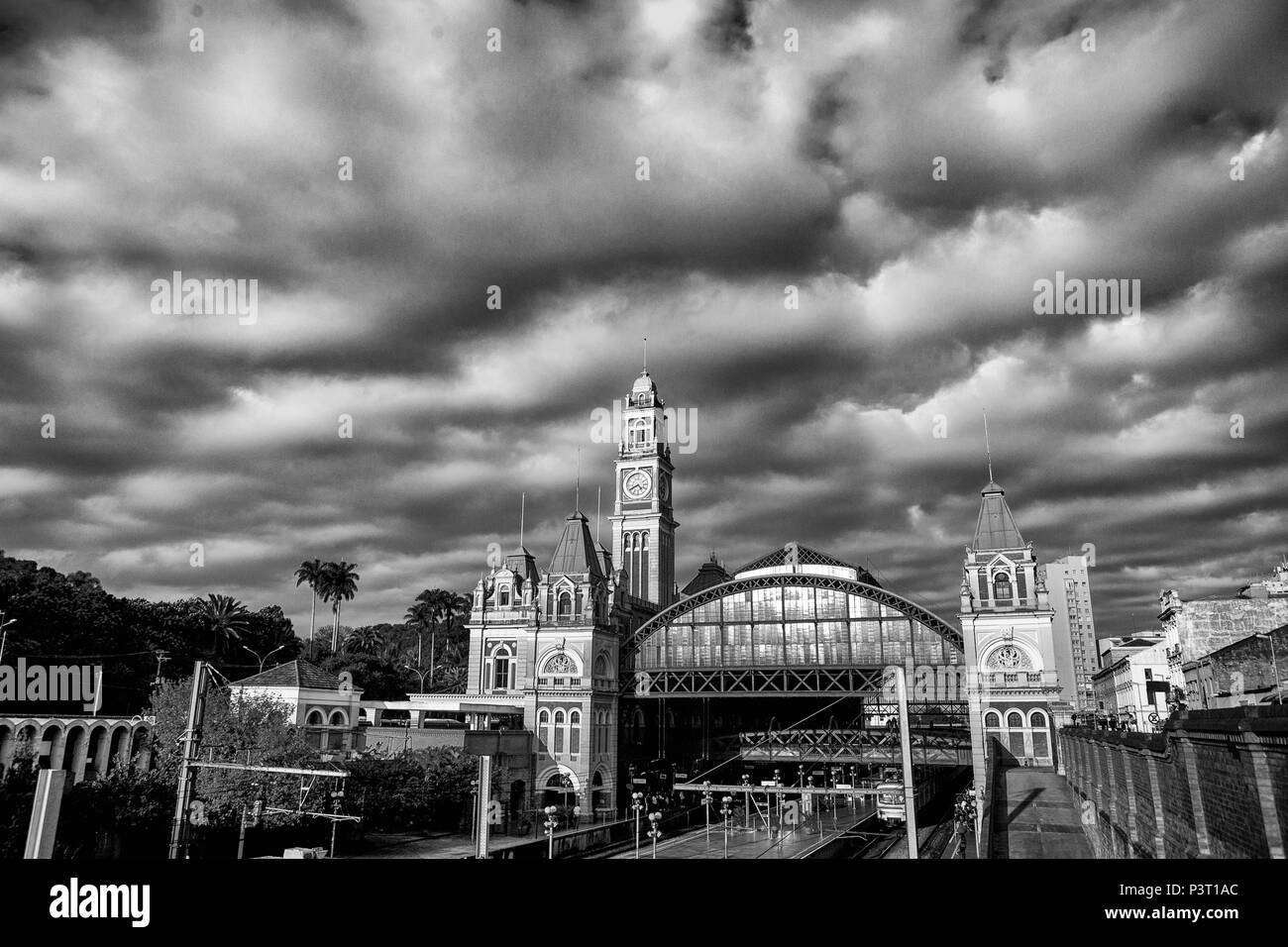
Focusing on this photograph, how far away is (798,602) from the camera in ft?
247

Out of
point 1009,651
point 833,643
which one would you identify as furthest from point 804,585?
point 1009,651

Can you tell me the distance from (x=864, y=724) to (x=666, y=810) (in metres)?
31.8

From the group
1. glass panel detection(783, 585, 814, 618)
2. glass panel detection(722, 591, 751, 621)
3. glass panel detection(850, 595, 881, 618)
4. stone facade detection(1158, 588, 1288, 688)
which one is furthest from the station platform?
stone facade detection(1158, 588, 1288, 688)

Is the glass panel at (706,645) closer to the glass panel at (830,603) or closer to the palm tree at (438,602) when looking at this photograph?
the glass panel at (830,603)

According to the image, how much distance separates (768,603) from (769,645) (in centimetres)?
384

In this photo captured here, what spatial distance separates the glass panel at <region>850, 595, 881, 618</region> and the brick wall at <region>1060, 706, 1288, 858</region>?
42.2m

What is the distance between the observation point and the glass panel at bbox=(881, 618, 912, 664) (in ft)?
234

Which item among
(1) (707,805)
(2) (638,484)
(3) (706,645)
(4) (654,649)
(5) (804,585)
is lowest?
(1) (707,805)

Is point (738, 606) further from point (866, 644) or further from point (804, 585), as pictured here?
point (866, 644)

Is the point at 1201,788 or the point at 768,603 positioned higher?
the point at 768,603

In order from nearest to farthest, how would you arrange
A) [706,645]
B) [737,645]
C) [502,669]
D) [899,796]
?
[899,796] < [737,645] < [706,645] < [502,669]
